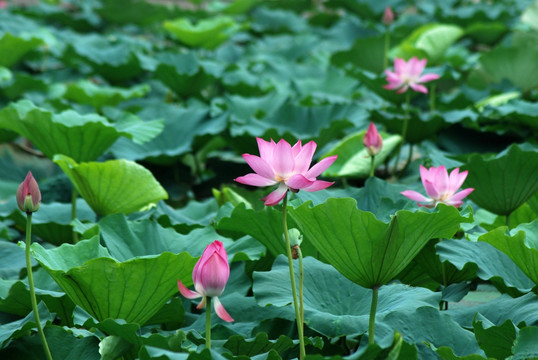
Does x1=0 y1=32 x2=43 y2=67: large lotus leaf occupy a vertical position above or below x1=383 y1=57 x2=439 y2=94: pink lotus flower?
below

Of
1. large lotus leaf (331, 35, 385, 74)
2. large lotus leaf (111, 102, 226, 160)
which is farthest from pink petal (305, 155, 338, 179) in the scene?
large lotus leaf (331, 35, 385, 74)

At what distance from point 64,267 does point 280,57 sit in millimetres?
2933

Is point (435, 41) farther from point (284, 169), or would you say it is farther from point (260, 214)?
point (284, 169)

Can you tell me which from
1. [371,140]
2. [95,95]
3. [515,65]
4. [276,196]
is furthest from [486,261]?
[95,95]

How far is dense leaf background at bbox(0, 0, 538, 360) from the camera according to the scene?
3.61 ft

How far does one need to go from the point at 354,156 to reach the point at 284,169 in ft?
3.47

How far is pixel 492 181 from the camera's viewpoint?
5.02ft

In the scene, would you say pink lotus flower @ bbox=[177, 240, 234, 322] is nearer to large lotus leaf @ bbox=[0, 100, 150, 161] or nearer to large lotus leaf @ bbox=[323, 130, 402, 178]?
large lotus leaf @ bbox=[0, 100, 150, 161]

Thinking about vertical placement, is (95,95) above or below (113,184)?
below

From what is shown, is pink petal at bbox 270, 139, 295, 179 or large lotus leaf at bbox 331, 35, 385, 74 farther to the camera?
large lotus leaf at bbox 331, 35, 385, 74

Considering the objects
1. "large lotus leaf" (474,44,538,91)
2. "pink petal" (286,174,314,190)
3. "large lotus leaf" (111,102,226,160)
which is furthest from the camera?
"large lotus leaf" (474,44,538,91)

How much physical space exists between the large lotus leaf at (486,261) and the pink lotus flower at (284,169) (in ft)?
1.16

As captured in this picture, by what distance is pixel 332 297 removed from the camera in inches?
A: 48.6

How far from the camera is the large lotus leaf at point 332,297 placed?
3.69ft
